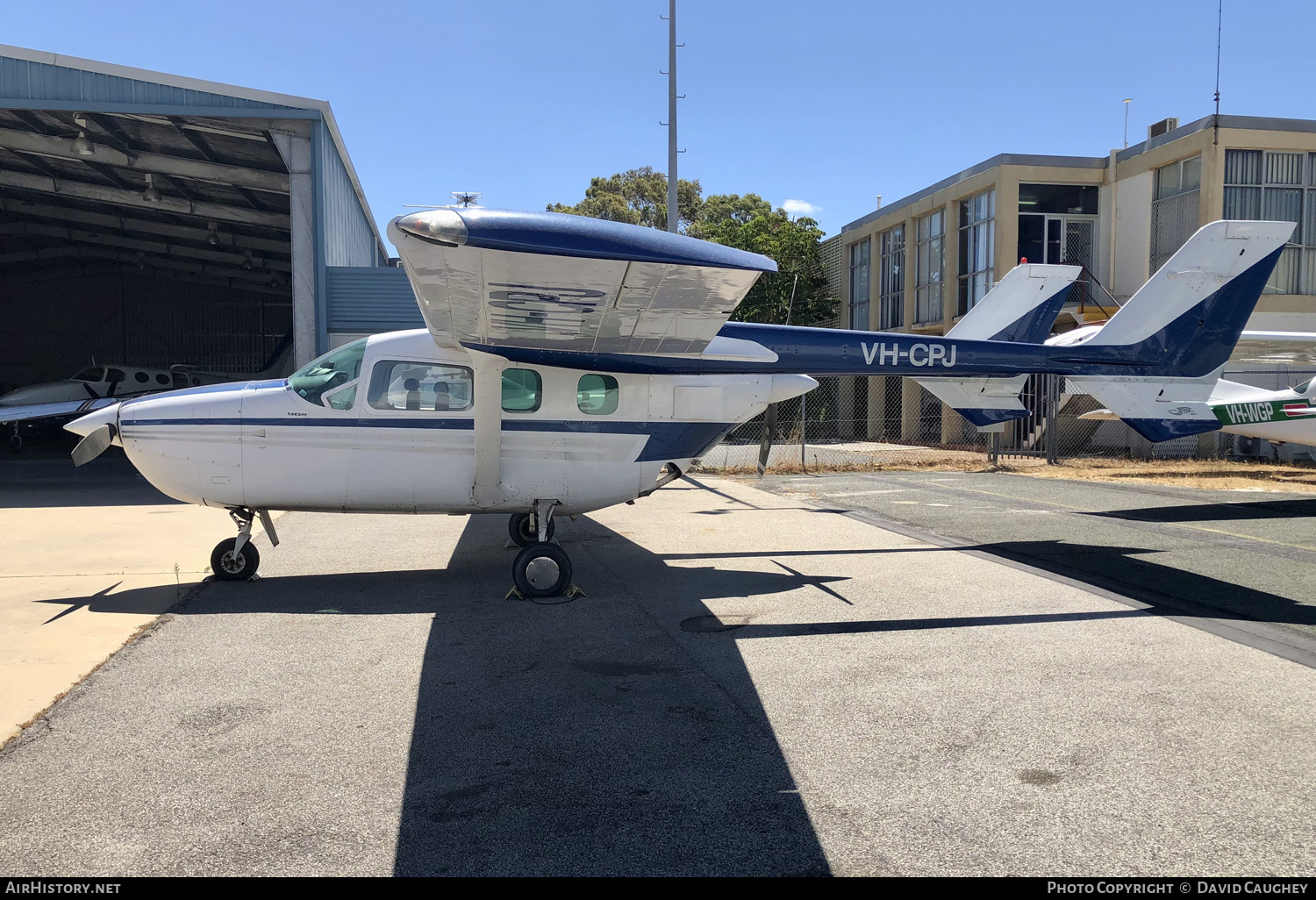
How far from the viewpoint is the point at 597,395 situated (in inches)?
275

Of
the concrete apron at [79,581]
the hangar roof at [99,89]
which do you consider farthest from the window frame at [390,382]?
the hangar roof at [99,89]

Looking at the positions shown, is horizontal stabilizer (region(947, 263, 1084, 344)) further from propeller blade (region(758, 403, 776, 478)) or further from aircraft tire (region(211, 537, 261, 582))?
aircraft tire (region(211, 537, 261, 582))

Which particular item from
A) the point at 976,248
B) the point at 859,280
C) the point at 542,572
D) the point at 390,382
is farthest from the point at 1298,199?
the point at 390,382

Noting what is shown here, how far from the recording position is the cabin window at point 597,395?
696cm

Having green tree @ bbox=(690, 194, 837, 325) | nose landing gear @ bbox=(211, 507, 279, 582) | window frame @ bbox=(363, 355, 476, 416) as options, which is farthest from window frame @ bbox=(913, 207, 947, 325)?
nose landing gear @ bbox=(211, 507, 279, 582)

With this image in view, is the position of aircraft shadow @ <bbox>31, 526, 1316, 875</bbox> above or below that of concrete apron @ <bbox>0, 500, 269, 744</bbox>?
below

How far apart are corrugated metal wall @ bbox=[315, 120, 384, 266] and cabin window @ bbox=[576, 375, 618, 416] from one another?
10.4 m

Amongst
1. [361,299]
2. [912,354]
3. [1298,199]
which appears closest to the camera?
[912,354]

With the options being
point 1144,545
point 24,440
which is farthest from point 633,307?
point 24,440

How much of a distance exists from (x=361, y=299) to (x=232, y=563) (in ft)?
30.0

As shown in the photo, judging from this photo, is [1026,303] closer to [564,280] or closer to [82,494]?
[564,280]

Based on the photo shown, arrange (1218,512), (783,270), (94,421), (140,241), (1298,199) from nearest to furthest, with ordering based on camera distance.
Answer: (94,421) < (1218,512) < (1298,199) < (140,241) < (783,270)

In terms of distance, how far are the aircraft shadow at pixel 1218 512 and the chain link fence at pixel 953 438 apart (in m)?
3.36

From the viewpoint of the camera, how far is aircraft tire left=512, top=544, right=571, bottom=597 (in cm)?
646
